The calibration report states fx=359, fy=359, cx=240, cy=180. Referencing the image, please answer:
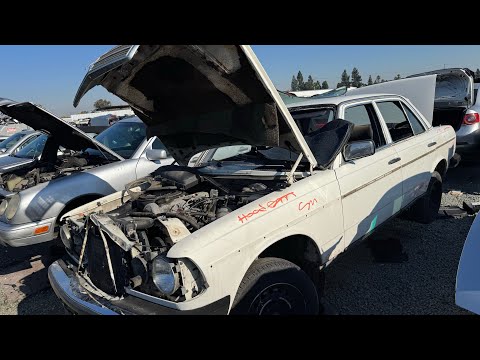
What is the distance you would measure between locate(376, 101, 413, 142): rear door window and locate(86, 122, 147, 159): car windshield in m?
3.31

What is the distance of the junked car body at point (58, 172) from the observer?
13.7 ft

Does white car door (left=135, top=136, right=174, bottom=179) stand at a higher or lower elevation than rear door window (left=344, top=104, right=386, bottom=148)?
lower

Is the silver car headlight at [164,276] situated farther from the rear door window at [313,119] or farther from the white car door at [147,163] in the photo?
the white car door at [147,163]

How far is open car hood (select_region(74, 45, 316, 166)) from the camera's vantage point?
238cm

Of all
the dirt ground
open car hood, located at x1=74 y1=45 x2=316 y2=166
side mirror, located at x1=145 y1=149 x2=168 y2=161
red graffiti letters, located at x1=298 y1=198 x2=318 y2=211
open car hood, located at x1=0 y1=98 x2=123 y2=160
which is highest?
open car hood, located at x1=74 y1=45 x2=316 y2=166

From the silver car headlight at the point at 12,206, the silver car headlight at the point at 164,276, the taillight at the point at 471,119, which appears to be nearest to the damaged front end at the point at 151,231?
the silver car headlight at the point at 164,276

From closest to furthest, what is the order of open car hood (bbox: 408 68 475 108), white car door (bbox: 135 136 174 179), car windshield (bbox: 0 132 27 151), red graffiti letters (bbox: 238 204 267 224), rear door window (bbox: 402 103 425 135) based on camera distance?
red graffiti letters (bbox: 238 204 267 224), rear door window (bbox: 402 103 425 135), white car door (bbox: 135 136 174 179), open car hood (bbox: 408 68 475 108), car windshield (bbox: 0 132 27 151)

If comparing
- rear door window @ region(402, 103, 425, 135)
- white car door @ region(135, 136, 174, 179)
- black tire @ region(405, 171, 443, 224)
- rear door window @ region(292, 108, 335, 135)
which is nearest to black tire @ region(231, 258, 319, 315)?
rear door window @ region(292, 108, 335, 135)

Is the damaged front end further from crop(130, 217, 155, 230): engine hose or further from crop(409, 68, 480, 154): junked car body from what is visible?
crop(409, 68, 480, 154): junked car body

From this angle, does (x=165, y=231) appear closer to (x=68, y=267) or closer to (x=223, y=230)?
(x=223, y=230)

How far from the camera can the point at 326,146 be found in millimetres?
3180

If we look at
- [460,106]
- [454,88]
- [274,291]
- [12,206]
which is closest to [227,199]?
[274,291]

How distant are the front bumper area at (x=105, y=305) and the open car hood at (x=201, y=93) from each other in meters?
1.33

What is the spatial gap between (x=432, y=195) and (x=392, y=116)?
4.25 feet
